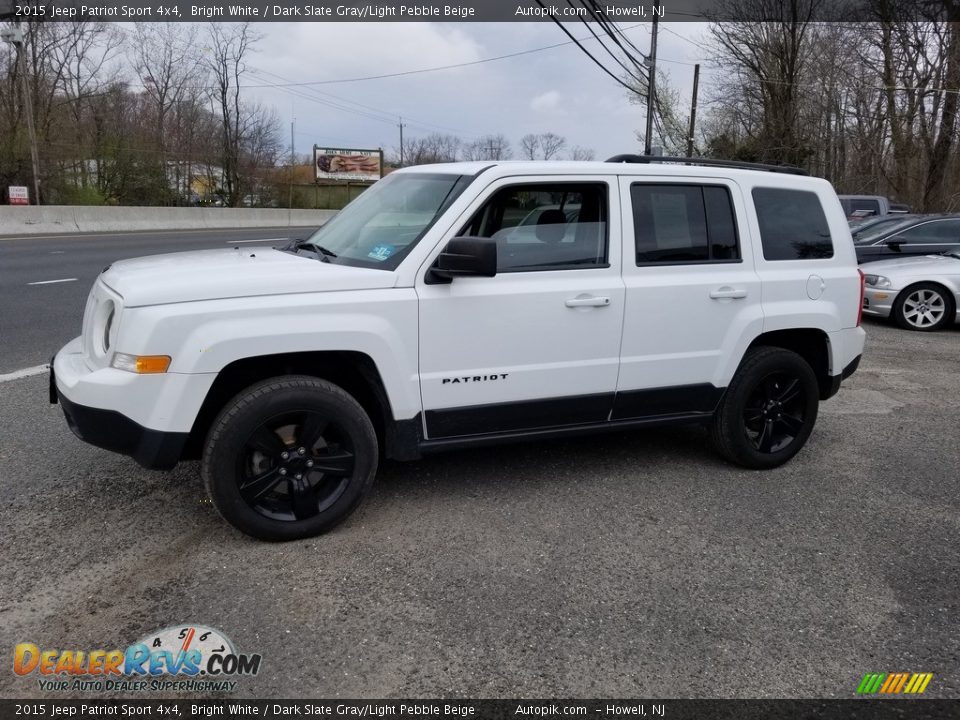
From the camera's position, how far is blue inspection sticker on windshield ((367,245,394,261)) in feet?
12.7

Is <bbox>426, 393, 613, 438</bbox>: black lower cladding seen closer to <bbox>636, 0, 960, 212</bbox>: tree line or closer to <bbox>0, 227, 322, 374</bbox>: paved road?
<bbox>0, 227, 322, 374</bbox>: paved road

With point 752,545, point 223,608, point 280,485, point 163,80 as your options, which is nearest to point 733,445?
point 752,545

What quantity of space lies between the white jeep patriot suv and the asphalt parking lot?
0.37m

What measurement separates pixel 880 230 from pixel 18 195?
85.6 feet

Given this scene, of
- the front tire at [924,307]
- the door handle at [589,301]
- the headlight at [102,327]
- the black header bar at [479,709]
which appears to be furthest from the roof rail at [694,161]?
the front tire at [924,307]

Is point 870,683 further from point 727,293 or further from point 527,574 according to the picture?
point 727,293

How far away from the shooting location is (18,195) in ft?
84.3

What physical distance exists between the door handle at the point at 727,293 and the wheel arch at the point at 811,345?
0.41 meters

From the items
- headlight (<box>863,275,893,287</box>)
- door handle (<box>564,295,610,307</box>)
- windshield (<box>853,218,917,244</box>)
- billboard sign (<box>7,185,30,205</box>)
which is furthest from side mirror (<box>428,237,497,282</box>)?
billboard sign (<box>7,185,30,205</box>)

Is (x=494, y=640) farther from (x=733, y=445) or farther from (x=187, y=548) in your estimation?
(x=733, y=445)

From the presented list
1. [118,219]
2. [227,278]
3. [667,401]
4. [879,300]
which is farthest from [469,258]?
[118,219]

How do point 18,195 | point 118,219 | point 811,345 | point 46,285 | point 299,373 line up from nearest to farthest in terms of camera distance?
point 299,373 → point 811,345 → point 46,285 → point 18,195 → point 118,219

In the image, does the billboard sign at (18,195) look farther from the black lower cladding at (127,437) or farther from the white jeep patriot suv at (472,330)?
the black lower cladding at (127,437)

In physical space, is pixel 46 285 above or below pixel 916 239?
below
